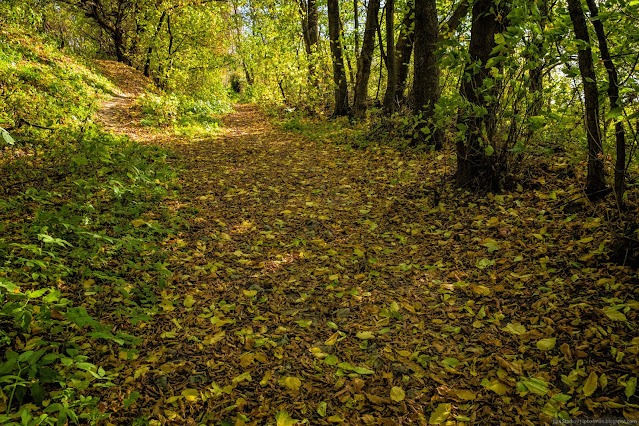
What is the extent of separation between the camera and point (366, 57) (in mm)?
9664

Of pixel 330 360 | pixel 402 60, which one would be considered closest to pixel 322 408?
pixel 330 360

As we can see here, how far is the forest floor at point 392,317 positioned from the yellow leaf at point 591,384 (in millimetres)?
13

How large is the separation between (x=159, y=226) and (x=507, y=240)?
12.8ft

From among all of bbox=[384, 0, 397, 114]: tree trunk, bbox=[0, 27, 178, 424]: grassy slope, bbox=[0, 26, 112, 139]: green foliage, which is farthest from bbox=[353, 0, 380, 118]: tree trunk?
bbox=[0, 26, 112, 139]: green foliage

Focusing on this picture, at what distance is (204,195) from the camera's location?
5.51 meters

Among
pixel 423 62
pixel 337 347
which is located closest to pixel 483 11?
pixel 423 62

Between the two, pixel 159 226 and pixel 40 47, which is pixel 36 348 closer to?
pixel 159 226

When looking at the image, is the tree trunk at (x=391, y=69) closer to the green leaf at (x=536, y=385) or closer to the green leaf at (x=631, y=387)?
the green leaf at (x=536, y=385)

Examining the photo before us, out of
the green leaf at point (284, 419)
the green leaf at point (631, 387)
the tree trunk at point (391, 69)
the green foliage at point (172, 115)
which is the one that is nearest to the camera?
the green leaf at point (631, 387)

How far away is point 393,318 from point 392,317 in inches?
0.5

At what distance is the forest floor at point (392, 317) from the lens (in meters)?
2.17

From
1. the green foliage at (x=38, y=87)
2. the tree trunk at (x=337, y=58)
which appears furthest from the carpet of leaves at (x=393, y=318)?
the tree trunk at (x=337, y=58)

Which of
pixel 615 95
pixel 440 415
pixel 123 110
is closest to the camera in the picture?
pixel 440 415

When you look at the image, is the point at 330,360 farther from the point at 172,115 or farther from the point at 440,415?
the point at 172,115
